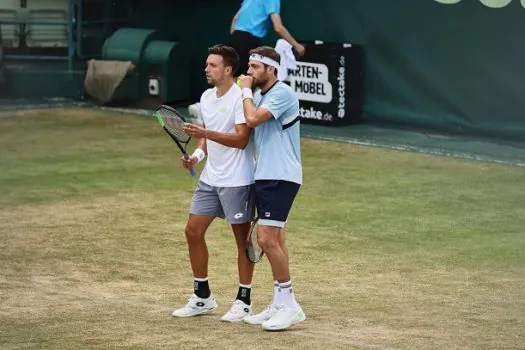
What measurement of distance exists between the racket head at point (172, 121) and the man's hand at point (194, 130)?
232 mm

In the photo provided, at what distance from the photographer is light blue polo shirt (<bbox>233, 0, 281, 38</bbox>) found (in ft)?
52.4

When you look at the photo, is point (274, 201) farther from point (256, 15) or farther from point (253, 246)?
point (256, 15)

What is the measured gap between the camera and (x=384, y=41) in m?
17.2

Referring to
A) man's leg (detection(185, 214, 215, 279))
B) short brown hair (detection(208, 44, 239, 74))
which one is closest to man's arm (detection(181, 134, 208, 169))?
man's leg (detection(185, 214, 215, 279))

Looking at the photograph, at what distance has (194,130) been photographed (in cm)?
811

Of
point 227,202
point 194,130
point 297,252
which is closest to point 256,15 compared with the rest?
point 297,252

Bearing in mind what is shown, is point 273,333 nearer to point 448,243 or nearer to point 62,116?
point 448,243

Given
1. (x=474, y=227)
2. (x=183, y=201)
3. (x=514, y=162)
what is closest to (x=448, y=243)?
(x=474, y=227)

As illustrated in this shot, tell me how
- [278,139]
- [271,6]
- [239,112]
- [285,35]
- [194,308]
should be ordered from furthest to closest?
1. [271,6]
2. [285,35]
3. [194,308]
4. [239,112]
5. [278,139]

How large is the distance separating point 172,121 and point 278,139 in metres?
0.78

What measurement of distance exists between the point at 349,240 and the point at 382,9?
6767 millimetres

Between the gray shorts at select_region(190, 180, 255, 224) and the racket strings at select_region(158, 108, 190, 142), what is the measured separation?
0.38 meters

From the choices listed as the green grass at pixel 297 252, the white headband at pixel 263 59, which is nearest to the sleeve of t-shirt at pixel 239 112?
the white headband at pixel 263 59

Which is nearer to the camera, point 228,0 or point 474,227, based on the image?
point 474,227
